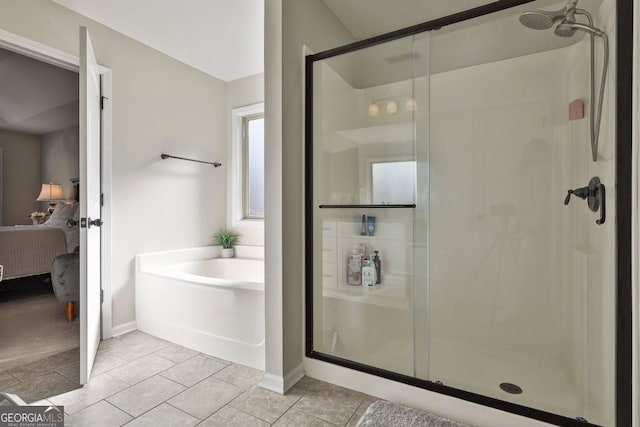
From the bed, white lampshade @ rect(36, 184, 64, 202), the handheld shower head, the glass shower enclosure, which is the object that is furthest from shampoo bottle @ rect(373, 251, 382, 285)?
white lampshade @ rect(36, 184, 64, 202)

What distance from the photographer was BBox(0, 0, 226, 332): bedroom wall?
2264 millimetres

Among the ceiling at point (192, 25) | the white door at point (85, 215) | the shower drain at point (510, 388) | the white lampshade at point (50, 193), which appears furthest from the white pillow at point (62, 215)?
the shower drain at point (510, 388)

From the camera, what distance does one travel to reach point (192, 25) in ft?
8.18

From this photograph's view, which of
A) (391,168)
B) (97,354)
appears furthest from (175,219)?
(391,168)

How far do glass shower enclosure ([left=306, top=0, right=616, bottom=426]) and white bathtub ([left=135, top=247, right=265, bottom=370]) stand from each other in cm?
39

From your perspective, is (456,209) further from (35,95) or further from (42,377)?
(35,95)

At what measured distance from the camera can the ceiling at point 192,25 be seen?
2.25 meters

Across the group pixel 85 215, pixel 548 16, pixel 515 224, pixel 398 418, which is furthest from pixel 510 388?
pixel 85 215

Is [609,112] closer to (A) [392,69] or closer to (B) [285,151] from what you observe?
(A) [392,69]

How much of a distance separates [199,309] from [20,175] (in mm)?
4385

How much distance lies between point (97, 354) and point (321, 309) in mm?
1596

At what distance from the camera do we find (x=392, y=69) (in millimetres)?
1965

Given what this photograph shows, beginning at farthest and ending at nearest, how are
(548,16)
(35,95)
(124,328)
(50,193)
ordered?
(50,193) → (35,95) → (124,328) → (548,16)

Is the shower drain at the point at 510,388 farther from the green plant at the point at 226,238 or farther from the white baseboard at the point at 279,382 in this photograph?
the green plant at the point at 226,238
